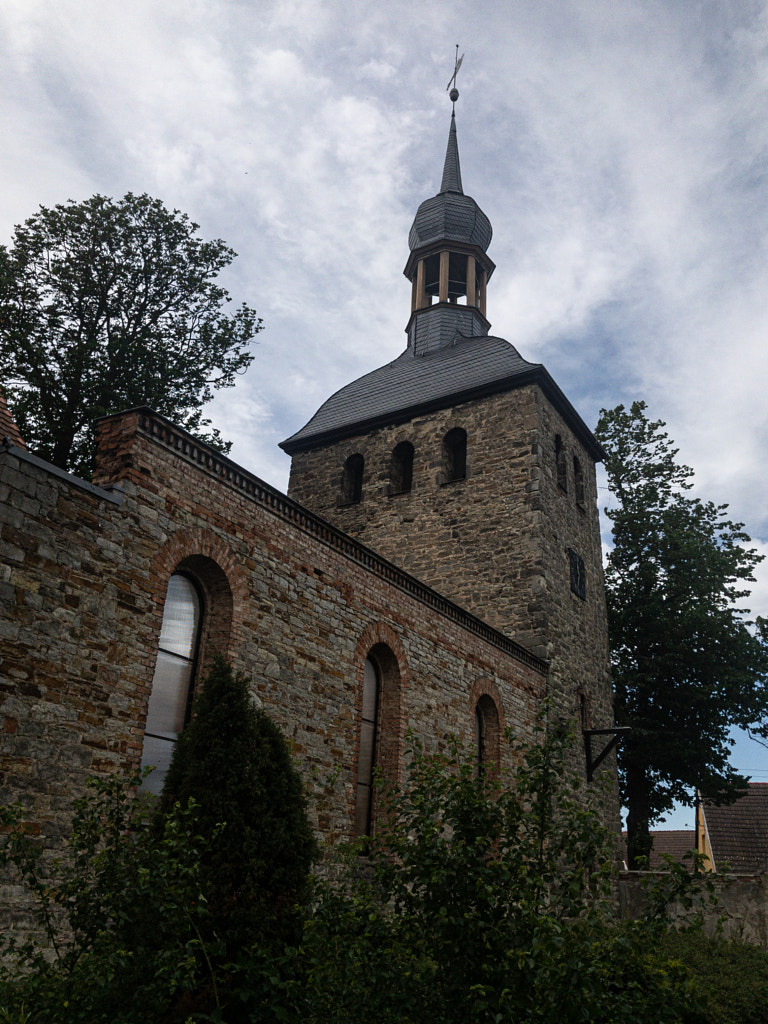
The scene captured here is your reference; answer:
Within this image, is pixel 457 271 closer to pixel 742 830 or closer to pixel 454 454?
pixel 454 454

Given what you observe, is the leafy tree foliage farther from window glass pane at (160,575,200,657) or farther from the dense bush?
window glass pane at (160,575,200,657)

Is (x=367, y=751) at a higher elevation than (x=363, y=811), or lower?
higher

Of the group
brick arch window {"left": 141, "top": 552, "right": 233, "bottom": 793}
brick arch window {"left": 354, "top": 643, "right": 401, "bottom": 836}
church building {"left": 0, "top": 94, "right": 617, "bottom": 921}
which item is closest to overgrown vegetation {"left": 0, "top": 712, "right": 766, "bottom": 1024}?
church building {"left": 0, "top": 94, "right": 617, "bottom": 921}

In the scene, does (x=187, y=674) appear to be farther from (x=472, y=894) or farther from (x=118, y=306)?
(x=118, y=306)

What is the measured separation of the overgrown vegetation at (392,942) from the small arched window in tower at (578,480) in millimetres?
15187

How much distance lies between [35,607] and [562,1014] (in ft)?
15.1

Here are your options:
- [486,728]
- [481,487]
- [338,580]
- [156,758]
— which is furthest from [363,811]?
[481,487]

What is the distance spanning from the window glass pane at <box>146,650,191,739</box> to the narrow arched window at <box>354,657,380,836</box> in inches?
120

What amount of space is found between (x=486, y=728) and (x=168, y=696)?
273 inches

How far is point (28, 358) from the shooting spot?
14.6 m

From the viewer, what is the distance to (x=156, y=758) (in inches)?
301

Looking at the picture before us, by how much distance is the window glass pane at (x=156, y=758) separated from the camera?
7.56 m

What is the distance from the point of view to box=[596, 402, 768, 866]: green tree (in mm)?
19703

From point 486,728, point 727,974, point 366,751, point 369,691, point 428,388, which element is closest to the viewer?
point 727,974
